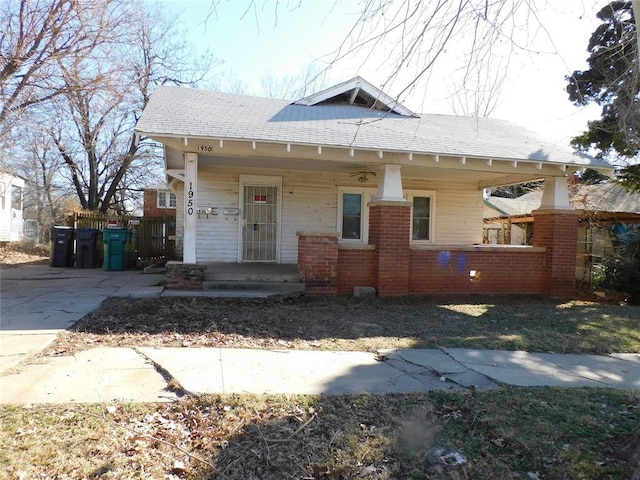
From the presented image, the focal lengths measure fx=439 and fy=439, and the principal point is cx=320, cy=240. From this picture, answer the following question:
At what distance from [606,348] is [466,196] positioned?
26.1ft

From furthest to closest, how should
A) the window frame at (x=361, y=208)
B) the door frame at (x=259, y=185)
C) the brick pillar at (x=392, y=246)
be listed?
1. the window frame at (x=361, y=208)
2. the door frame at (x=259, y=185)
3. the brick pillar at (x=392, y=246)

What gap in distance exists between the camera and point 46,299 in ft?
26.8

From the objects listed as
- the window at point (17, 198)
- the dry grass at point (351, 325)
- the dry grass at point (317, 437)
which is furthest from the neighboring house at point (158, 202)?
the dry grass at point (317, 437)

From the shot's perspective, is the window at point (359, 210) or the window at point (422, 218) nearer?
the window at point (359, 210)

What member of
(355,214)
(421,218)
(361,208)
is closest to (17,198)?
(355,214)

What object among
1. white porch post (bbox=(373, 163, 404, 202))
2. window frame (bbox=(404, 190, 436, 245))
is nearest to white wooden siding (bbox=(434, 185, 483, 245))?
window frame (bbox=(404, 190, 436, 245))

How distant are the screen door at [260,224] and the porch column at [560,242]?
6.97m

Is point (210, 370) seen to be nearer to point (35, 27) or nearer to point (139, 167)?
point (35, 27)

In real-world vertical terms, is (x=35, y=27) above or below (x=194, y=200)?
above

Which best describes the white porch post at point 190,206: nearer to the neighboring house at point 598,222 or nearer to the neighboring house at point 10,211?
the neighboring house at point 598,222

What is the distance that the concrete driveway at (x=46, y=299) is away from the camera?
5340mm

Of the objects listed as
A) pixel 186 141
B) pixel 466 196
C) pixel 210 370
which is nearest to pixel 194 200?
pixel 186 141

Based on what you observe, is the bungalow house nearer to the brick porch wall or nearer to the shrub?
the brick porch wall

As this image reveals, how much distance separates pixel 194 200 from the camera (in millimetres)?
9055
